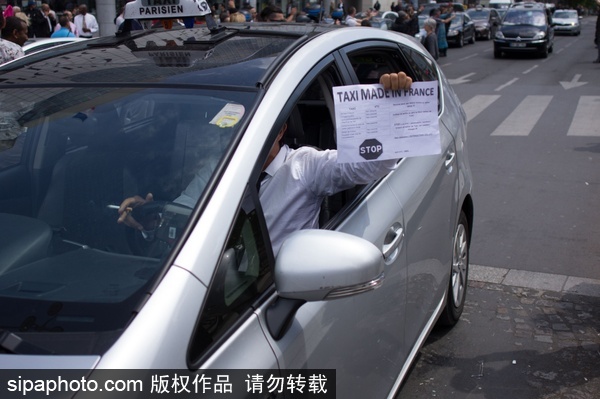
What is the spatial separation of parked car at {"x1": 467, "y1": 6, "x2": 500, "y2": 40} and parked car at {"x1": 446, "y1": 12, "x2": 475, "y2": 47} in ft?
10.2

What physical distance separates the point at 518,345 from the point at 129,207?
2.99 meters

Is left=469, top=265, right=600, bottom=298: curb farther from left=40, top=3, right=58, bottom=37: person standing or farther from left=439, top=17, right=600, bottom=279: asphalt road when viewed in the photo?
left=40, top=3, right=58, bottom=37: person standing

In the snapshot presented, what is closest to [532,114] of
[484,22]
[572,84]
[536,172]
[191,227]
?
[536,172]

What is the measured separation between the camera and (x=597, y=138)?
35.3ft

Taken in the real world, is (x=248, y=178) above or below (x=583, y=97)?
above

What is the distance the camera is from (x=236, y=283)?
207 cm

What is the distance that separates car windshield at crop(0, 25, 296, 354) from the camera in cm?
190

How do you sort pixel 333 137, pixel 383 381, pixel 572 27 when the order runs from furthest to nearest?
1. pixel 572 27
2. pixel 333 137
3. pixel 383 381

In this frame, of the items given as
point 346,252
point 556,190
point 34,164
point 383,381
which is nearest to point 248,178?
point 346,252

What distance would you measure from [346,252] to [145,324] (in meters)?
0.59

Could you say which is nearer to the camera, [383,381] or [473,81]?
[383,381]

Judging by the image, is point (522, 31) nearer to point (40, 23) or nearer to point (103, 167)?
point (40, 23)

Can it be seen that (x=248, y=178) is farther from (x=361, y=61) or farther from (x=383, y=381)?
(x=361, y=61)

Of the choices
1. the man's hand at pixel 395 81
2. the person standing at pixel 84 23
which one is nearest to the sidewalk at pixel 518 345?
the man's hand at pixel 395 81
